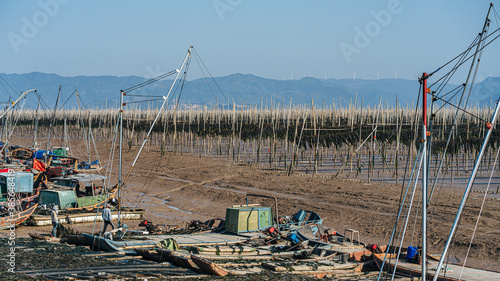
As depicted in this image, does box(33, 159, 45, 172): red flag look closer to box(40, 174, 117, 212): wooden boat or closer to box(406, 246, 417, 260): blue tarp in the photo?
box(40, 174, 117, 212): wooden boat

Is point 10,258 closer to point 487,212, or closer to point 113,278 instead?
point 113,278

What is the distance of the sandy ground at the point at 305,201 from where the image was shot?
786 inches

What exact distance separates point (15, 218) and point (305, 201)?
13.6m

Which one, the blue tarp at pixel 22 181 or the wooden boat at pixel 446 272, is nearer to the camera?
the wooden boat at pixel 446 272

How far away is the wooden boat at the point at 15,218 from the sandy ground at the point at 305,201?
405 mm

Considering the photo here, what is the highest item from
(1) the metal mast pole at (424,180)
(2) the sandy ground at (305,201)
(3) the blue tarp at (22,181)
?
(1) the metal mast pole at (424,180)

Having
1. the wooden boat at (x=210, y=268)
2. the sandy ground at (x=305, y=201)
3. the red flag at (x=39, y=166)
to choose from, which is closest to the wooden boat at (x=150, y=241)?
the wooden boat at (x=210, y=268)

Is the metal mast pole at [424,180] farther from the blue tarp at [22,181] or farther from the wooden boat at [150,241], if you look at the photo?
the blue tarp at [22,181]

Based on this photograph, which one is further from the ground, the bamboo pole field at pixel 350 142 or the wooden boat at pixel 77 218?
the bamboo pole field at pixel 350 142

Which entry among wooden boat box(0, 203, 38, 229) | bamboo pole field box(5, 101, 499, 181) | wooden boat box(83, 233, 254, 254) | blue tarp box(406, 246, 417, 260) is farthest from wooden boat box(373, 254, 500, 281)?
wooden boat box(0, 203, 38, 229)

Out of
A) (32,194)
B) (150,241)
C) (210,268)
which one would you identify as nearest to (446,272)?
(210,268)

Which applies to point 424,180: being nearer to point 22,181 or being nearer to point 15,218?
point 15,218

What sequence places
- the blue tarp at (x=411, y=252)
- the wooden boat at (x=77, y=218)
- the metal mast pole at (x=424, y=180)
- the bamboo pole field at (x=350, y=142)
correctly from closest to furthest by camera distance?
1. the metal mast pole at (x=424, y=180)
2. the blue tarp at (x=411, y=252)
3. the wooden boat at (x=77, y=218)
4. the bamboo pole field at (x=350, y=142)

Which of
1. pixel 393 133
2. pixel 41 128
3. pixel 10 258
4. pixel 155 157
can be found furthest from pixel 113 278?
pixel 41 128
